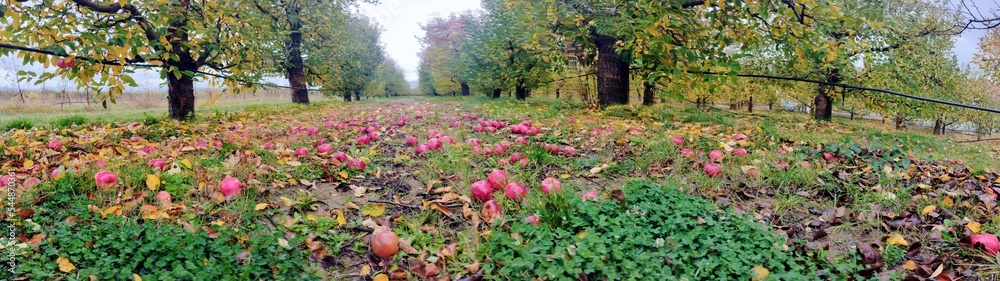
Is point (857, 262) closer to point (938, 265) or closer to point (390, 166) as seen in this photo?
point (938, 265)

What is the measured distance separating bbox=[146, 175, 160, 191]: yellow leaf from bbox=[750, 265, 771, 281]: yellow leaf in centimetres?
311

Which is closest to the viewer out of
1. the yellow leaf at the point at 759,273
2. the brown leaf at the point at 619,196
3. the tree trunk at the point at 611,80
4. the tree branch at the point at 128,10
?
the yellow leaf at the point at 759,273

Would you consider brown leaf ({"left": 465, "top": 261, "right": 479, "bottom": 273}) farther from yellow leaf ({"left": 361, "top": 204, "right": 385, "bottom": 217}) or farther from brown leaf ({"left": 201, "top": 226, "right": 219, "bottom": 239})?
brown leaf ({"left": 201, "top": 226, "right": 219, "bottom": 239})

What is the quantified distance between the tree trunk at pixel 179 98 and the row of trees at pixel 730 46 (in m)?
5.29

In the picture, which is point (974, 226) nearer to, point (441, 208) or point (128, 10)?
point (441, 208)

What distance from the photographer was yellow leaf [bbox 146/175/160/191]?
258 centimetres

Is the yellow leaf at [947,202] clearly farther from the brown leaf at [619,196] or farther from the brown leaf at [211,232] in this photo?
the brown leaf at [211,232]

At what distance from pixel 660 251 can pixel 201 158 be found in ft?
10.7

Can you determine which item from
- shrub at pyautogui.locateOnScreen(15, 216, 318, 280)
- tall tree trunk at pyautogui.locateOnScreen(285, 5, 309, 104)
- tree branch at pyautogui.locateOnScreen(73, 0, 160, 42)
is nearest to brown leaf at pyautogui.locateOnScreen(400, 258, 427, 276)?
shrub at pyautogui.locateOnScreen(15, 216, 318, 280)

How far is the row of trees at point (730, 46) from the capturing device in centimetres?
509

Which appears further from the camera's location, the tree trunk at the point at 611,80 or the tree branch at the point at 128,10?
the tree trunk at the point at 611,80

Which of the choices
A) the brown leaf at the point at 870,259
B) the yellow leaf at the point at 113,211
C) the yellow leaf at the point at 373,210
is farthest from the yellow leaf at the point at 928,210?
the yellow leaf at the point at 113,211

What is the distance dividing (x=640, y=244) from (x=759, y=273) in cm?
48

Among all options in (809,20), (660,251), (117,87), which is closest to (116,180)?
(117,87)
